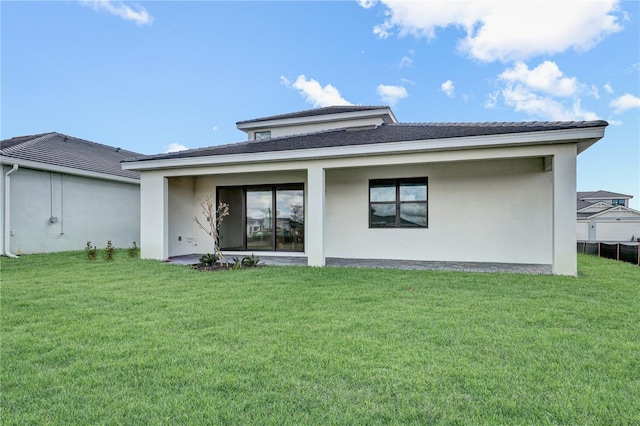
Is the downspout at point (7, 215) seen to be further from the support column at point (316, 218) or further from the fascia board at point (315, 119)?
the support column at point (316, 218)

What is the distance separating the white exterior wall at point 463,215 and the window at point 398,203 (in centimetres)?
16

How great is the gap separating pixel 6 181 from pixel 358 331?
11.8 m

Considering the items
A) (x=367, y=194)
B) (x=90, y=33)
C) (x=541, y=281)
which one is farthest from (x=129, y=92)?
(x=541, y=281)

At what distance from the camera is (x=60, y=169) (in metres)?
11.2

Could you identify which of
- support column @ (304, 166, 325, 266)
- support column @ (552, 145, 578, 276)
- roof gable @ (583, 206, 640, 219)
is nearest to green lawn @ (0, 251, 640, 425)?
support column @ (552, 145, 578, 276)

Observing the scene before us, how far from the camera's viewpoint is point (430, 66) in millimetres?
15961

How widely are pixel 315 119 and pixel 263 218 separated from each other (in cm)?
461

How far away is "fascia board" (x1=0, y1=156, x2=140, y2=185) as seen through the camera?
387 inches

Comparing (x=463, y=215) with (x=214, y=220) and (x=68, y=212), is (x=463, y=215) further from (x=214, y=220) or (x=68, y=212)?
(x=68, y=212)

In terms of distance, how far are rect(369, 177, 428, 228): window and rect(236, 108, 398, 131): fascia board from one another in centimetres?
341

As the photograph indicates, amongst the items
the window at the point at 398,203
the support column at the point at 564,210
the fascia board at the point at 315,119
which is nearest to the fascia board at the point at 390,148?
the support column at the point at 564,210

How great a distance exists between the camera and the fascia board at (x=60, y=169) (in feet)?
32.2

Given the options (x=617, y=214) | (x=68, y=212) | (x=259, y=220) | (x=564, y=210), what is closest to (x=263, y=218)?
(x=259, y=220)

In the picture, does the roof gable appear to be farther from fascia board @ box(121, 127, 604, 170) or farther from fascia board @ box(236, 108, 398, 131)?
fascia board @ box(121, 127, 604, 170)
